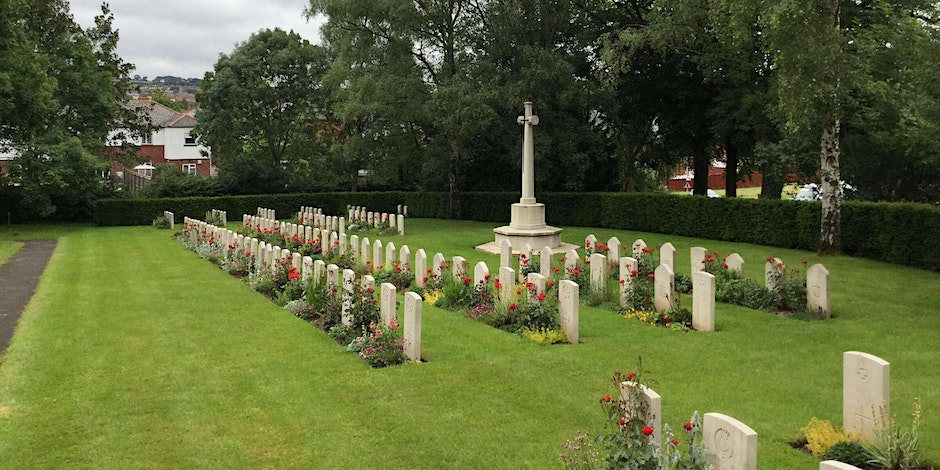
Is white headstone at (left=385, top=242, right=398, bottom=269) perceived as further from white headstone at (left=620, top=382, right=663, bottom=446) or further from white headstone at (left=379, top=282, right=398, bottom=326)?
white headstone at (left=620, top=382, right=663, bottom=446)

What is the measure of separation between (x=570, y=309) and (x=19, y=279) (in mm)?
13481

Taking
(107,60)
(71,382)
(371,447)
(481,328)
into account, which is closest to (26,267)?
(71,382)

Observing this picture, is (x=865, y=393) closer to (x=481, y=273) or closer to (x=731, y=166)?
(x=481, y=273)

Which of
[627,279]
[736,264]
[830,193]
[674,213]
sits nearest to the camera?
[627,279]

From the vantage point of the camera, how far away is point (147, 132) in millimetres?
39125

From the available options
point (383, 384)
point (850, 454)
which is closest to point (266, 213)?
point (383, 384)

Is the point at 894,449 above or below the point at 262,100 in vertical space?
below

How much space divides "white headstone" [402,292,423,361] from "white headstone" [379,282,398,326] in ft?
1.68

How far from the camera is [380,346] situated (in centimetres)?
880

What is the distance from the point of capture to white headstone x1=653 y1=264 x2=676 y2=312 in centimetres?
1103

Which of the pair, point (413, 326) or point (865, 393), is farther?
point (413, 326)

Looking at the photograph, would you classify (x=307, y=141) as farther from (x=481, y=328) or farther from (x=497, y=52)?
(x=481, y=328)

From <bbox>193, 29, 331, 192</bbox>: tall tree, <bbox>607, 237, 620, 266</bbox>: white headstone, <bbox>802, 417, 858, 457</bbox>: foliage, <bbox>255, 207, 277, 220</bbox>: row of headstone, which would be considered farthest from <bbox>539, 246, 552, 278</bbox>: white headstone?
<bbox>193, 29, 331, 192</bbox>: tall tree

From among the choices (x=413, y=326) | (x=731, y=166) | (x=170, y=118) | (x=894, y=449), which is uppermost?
(x=170, y=118)
